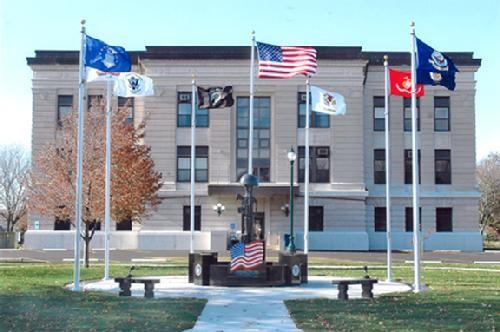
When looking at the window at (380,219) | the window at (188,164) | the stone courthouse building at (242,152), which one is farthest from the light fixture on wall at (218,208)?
the window at (380,219)

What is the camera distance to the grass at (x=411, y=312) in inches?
489

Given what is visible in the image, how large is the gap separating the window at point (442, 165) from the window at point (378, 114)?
445 cm

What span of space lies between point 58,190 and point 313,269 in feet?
35.5

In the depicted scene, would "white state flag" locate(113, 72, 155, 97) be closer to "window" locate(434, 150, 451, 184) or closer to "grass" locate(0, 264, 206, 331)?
"grass" locate(0, 264, 206, 331)

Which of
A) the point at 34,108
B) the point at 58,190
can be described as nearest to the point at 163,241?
the point at 34,108

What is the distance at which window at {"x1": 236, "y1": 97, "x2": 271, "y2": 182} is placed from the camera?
5069cm

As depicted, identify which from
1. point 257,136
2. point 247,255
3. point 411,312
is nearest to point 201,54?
point 257,136

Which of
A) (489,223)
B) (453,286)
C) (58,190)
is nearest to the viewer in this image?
(453,286)

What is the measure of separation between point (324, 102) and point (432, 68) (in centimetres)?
709

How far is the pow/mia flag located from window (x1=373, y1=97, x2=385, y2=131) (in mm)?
28015

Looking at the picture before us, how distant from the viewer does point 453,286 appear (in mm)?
20516

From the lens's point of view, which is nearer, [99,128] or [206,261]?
[206,261]

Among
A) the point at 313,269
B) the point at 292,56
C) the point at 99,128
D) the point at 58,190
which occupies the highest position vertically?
the point at 292,56

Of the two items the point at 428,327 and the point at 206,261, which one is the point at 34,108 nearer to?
the point at 206,261
